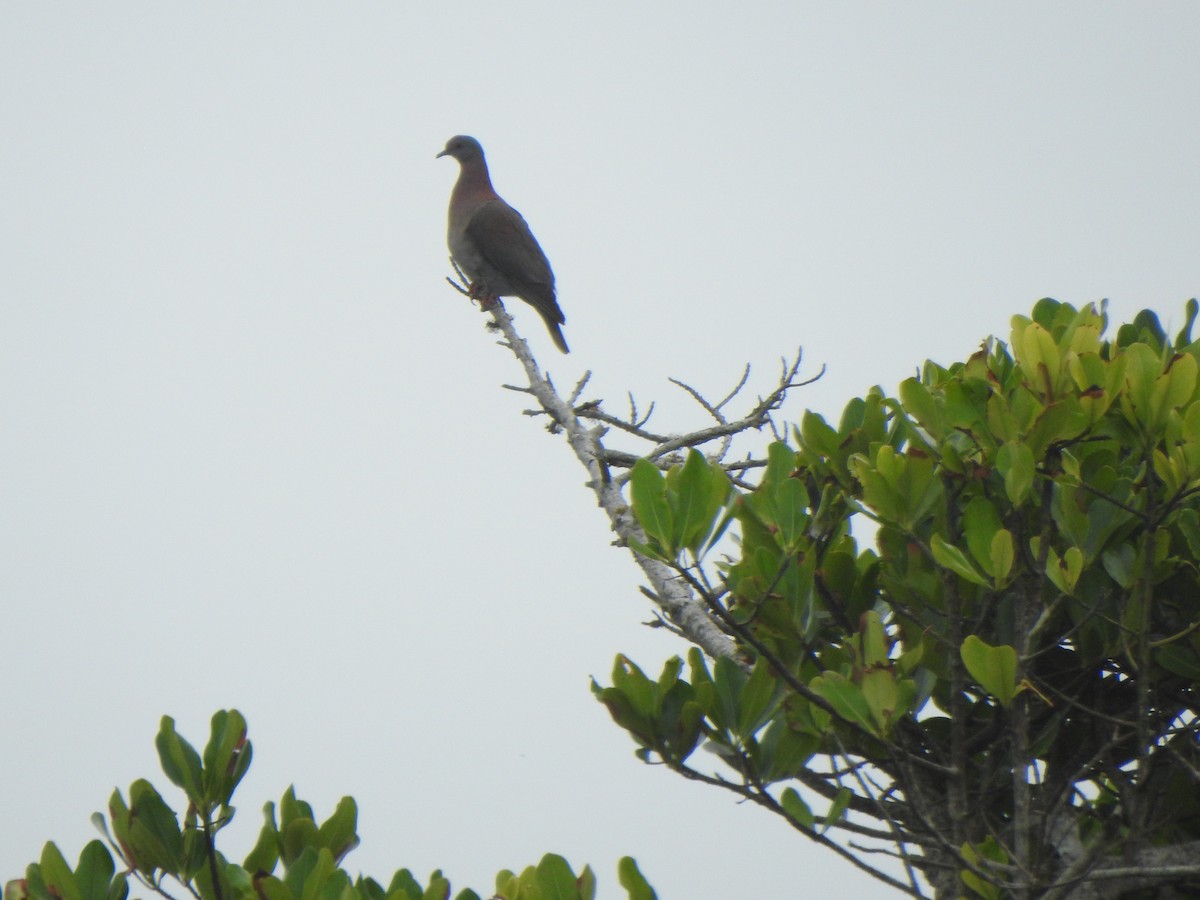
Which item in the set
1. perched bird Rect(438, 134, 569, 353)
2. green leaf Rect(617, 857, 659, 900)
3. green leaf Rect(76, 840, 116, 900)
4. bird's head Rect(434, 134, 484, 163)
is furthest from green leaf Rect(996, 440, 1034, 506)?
bird's head Rect(434, 134, 484, 163)

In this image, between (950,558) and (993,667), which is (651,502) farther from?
(993,667)

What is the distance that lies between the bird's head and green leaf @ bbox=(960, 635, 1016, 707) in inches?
321

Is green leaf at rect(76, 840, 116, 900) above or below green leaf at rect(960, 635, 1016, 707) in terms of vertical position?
below

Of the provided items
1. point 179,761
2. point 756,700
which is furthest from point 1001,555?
point 179,761

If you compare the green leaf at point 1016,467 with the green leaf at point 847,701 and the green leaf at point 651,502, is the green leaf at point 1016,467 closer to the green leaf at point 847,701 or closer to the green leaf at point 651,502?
the green leaf at point 847,701

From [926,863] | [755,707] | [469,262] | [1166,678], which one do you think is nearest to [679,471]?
[755,707]

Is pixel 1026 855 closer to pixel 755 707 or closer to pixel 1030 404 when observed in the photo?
pixel 755 707

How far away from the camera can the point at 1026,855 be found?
6.05 feet

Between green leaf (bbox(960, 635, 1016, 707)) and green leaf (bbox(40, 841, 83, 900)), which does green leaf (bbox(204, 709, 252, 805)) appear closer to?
green leaf (bbox(40, 841, 83, 900))

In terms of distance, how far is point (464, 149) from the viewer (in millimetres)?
9531

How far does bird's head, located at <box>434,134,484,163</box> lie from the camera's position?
9.48 meters

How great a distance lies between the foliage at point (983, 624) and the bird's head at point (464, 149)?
7552 millimetres

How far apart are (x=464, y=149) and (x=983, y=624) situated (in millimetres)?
8010

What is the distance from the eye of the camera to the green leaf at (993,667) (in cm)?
190
